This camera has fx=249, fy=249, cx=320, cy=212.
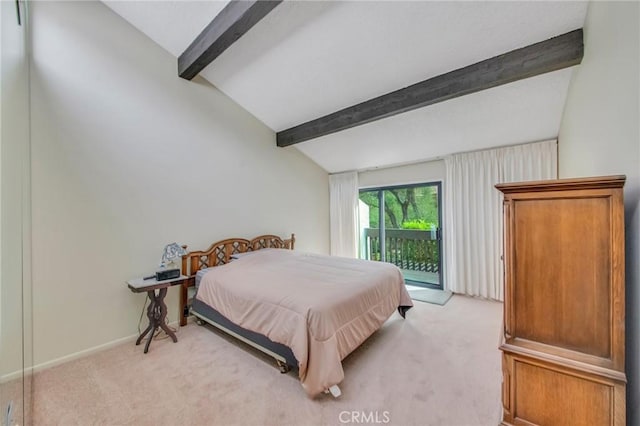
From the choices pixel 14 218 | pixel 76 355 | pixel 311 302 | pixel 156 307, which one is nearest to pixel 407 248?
pixel 311 302

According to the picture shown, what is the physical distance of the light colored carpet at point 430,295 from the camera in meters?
3.74

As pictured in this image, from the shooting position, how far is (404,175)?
4.62 meters

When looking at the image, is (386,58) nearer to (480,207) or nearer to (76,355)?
(480,207)

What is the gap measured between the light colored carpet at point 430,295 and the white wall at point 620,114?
→ 8.10ft

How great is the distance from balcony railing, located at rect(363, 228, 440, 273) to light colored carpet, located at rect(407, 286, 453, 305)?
41 centimetres

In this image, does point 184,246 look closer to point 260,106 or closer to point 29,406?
point 29,406

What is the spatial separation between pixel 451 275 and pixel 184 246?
3992 mm

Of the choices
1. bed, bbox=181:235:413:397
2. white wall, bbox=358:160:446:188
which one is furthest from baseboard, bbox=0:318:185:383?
white wall, bbox=358:160:446:188

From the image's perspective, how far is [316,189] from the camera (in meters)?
5.19

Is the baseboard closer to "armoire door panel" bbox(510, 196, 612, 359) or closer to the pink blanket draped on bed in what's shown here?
the pink blanket draped on bed

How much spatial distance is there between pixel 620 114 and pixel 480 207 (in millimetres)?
2623

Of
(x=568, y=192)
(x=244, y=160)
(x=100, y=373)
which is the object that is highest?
(x=244, y=160)

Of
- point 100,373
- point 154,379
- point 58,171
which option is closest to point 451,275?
point 154,379

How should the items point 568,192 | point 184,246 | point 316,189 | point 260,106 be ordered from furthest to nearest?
point 316,189 < point 260,106 < point 184,246 < point 568,192
